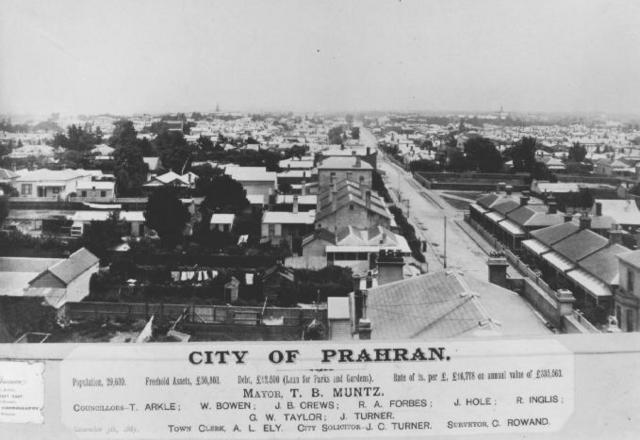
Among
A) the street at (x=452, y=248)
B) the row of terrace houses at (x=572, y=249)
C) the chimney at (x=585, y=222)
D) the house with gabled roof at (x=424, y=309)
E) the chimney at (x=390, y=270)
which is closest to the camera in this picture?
the house with gabled roof at (x=424, y=309)

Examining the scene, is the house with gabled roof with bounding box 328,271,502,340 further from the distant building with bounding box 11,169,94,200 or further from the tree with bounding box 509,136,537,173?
the tree with bounding box 509,136,537,173

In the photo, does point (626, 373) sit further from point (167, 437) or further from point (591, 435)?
point (167, 437)

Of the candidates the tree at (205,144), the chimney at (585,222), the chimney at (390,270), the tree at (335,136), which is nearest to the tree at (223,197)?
the chimney at (585,222)

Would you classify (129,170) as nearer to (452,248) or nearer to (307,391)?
(452,248)

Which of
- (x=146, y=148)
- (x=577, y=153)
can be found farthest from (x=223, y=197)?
(x=577, y=153)

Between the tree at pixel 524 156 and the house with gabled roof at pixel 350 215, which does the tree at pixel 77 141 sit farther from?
the tree at pixel 524 156

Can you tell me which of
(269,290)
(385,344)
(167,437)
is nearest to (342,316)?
(385,344)
